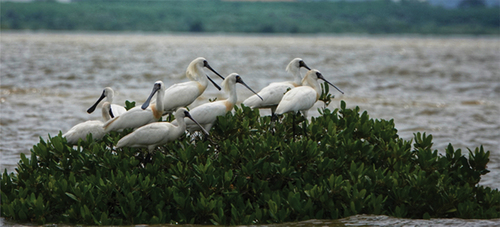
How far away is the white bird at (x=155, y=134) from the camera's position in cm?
653

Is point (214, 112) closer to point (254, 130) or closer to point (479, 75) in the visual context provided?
point (254, 130)

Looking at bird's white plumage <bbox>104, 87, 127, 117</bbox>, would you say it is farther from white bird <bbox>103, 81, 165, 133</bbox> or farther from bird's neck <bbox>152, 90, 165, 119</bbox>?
bird's neck <bbox>152, 90, 165, 119</bbox>

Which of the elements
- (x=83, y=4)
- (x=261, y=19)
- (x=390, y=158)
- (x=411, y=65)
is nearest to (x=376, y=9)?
(x=261, y=19)

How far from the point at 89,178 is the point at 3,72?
24.5m

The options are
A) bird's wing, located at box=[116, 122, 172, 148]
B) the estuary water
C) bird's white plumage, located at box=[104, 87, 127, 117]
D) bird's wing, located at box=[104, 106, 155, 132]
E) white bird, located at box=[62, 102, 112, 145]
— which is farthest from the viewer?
the estuary water

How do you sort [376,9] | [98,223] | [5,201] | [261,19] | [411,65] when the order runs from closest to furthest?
1. [98,223]
2. [5,201]
3. [411,65]
4. [261,19]
5. [376,9]

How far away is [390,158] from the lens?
699 cm

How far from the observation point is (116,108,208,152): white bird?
6531 mm

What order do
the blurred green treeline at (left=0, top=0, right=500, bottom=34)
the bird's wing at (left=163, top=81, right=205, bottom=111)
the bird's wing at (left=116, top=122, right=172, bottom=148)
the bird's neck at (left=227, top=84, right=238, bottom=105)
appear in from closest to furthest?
the bird's wing at (left=116, top=122, right=172, bottom=148)
the bird's neck at (left=227, top=84, right=238, bottom=105)
the bird's wing at (left=163, top=81, right=205, bottom=111)
the blurred green treeline at (left=0, top=0, right=500, bottom=34)

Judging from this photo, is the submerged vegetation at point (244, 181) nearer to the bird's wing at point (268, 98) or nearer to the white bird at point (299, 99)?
the white bird at point (299, 99)

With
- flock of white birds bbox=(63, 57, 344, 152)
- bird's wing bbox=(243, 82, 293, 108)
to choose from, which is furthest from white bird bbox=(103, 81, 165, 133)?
bird's wing bbox=(243, 82, 293, 108)

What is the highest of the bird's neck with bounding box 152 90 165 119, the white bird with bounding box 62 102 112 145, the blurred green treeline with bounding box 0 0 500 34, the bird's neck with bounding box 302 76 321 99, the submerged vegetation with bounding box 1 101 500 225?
the blurred green treeline with bounding box 0 0 500 34

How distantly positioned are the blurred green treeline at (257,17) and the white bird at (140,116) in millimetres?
107214

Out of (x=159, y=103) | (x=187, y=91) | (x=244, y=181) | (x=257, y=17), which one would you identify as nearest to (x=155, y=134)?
(x=159, y=103)
